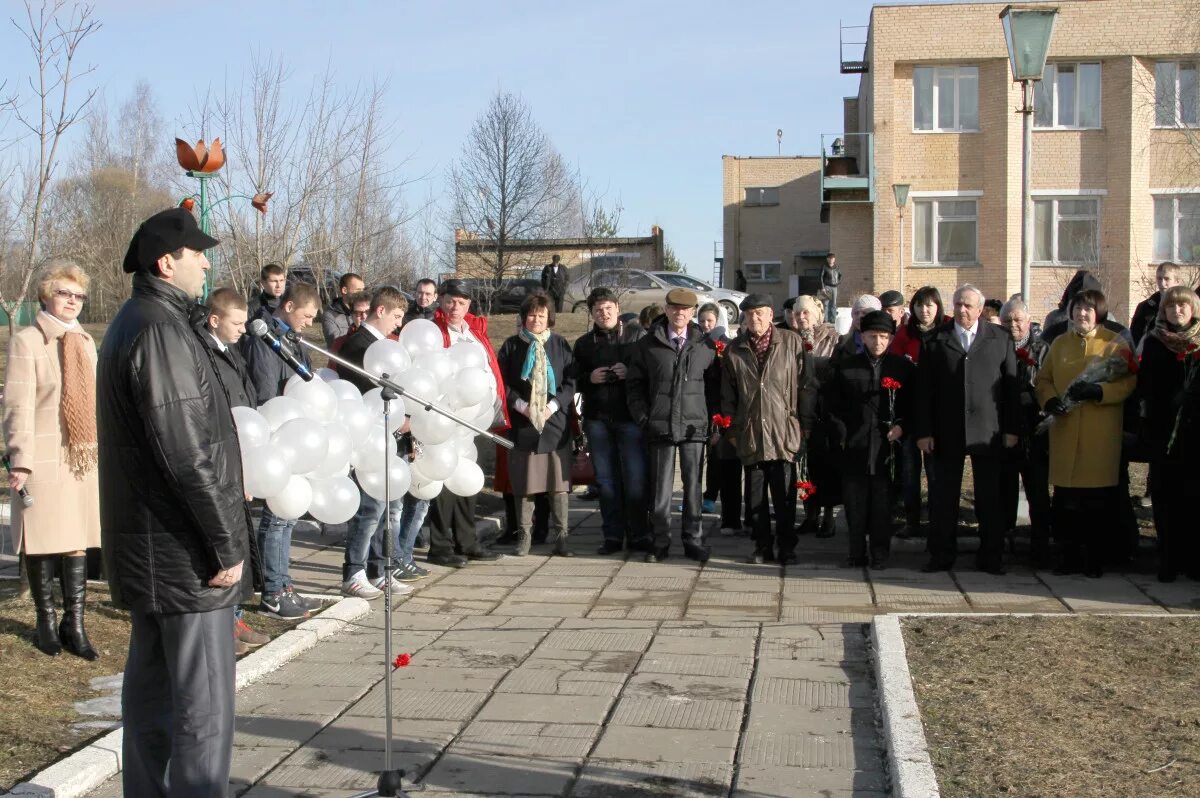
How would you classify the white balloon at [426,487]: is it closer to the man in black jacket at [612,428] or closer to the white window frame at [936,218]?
A: the man in black jacket at [612,428]

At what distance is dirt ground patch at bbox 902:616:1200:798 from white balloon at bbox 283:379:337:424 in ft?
10.2

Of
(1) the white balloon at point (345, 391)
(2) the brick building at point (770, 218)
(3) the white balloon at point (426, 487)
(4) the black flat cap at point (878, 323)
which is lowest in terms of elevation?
(3) the white balloon at point (426, 487)

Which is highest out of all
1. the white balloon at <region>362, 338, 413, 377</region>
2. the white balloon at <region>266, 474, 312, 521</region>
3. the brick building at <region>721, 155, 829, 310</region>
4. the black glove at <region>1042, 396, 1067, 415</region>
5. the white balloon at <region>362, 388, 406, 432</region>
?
the brick building at <region>721, 155, 829, 310</region>

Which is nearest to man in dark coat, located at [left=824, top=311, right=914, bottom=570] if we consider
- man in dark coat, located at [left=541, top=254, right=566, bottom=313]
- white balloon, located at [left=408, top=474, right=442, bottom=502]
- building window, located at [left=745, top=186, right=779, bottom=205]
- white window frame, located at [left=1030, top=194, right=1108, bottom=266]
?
white balloon, located at [left=408, top=474, right=442, bottom=502]

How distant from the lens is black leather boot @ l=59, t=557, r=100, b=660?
661 centimetres

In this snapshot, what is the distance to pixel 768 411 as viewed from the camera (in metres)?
9.63

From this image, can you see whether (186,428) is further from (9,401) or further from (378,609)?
(378,609)

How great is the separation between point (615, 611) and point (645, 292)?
23.7m

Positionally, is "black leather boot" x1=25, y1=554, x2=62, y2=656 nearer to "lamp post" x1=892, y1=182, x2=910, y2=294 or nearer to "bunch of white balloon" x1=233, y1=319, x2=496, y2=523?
"bunch of white balloon" x1=233, y1=319, x2=496, y2=523

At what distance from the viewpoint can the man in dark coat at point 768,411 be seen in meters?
9.62

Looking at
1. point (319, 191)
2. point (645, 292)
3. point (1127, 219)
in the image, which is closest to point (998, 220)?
point (1127, 219)

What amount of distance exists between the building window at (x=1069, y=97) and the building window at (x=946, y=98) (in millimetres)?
1670

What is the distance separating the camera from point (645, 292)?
1240 inches

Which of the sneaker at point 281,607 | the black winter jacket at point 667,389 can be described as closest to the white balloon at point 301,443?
the sneaker at point 281,607
